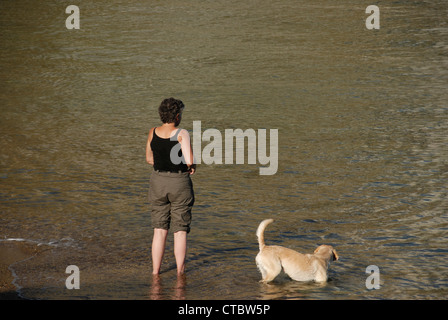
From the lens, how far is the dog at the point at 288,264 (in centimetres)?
709

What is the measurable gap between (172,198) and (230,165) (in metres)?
5.28

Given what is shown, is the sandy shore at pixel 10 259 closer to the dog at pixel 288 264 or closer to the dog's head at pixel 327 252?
the dog at pixel 288 264

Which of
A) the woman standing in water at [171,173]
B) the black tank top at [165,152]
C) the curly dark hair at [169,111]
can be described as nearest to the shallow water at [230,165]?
the woman standing in water at [171,173]

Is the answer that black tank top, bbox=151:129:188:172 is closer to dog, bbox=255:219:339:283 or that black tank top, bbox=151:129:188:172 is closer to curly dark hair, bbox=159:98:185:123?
curly dark hair, bbox=159:98:185:123

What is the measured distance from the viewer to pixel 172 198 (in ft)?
23.5

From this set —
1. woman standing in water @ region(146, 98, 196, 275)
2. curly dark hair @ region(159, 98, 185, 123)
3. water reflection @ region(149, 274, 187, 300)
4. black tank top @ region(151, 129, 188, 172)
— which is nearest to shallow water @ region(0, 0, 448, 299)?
water reflection @ region(149, 274, 187, 300)

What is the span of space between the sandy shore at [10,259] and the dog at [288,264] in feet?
7.80

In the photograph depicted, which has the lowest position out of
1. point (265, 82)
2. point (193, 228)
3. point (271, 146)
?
point (193, 228)

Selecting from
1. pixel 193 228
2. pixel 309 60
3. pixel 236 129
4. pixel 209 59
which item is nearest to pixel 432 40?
pixel 309 60

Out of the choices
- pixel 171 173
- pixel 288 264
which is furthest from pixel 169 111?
pixel 288 264

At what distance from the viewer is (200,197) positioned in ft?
34.7

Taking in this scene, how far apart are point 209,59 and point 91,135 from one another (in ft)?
28.1

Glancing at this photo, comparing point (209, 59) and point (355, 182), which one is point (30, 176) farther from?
point (209, 59)

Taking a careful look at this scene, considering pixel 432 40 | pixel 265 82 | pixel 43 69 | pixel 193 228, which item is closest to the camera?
pixel 193 228
